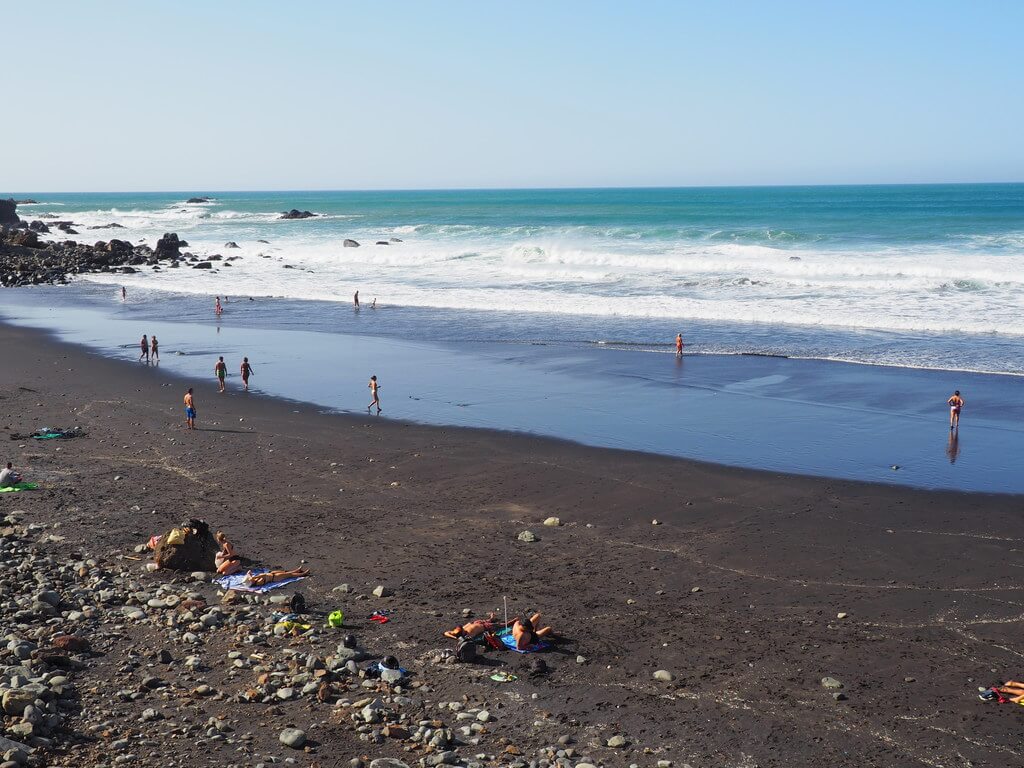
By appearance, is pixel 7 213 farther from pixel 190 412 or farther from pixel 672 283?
pixel 190 412

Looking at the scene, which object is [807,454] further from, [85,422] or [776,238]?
[776,238]

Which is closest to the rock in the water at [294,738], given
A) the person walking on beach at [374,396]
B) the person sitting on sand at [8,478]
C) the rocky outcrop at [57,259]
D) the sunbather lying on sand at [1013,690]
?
the sunbather lying on sand at [1013,690]

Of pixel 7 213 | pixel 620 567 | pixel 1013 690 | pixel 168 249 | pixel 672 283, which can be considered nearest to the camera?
pixel 1013 690

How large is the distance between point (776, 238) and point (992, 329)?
4021 centimetres

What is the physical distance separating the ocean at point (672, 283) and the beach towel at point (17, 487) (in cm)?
1852

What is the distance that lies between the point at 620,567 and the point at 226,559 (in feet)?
18.1

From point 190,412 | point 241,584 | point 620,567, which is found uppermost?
point 190,412

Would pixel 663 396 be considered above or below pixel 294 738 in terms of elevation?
above

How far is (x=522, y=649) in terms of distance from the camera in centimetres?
1085

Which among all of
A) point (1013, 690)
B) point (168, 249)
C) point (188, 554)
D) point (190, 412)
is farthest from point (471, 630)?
point (168, 249)

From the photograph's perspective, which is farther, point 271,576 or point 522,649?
point 271,576

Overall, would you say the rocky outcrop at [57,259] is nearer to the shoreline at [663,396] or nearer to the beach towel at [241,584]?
the shoreline at [663,396]

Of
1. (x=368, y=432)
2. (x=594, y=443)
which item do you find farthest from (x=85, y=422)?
(x=594, y=443)

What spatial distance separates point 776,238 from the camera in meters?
72.3
